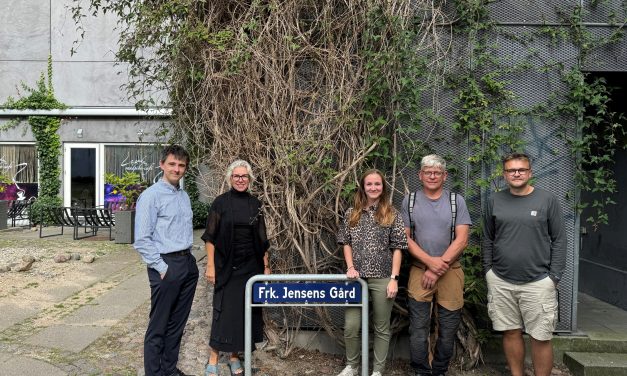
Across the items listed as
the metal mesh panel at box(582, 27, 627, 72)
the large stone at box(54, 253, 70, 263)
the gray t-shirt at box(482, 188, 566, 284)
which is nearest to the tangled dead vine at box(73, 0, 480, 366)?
the gray t-shirt at box(482, 188, 566, 284)

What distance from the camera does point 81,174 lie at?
16.2 meters

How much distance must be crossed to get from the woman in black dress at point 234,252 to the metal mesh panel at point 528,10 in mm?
2835

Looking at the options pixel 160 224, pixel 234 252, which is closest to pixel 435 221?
pixel 234 252

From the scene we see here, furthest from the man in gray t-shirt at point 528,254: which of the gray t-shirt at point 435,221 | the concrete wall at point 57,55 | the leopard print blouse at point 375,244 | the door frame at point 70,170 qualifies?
the door frame at point 70,170

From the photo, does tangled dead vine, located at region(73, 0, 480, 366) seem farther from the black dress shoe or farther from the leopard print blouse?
the black dress shoe

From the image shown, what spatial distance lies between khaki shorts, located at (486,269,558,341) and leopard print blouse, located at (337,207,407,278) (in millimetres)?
819

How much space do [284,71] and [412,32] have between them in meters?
1.21

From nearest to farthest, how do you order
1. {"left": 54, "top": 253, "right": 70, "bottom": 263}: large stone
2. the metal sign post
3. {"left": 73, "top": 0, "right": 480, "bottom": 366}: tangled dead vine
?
the metal sign post, {"left": 73, "top": 0, "right": 480, "bottom": 366}: tangled dead vine, {"left": 54, "top": 253, "right": 70, "bottom": 263}: large stone

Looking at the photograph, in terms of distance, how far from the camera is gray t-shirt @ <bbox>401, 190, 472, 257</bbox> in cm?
429

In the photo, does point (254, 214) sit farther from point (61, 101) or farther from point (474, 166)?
point (61, 101)

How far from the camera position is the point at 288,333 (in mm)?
5258

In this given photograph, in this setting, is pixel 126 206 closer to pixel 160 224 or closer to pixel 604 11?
pixel 160 224

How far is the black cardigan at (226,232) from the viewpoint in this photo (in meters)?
4.39

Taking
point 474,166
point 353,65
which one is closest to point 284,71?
point 353,65
